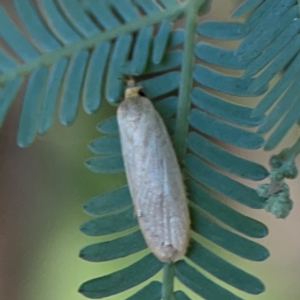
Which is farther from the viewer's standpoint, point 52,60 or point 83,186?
point 83,186

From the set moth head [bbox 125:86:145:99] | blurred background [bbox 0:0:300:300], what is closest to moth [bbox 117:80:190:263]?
moth head [bbox 125:86:145:99]

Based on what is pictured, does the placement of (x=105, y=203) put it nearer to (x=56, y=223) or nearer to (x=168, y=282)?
(x=168, y=282)

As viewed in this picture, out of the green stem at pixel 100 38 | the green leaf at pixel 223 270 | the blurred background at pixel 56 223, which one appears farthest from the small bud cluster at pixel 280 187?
the blurred background at pixel 56 223

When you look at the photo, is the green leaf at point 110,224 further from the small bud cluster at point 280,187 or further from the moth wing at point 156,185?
the small bud cluster at point 280,187

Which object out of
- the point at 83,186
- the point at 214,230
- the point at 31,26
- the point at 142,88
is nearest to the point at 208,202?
the point at 214,230

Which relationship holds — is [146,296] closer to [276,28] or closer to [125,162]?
[125,162]

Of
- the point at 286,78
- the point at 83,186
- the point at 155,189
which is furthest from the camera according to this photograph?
the point at 83,186
